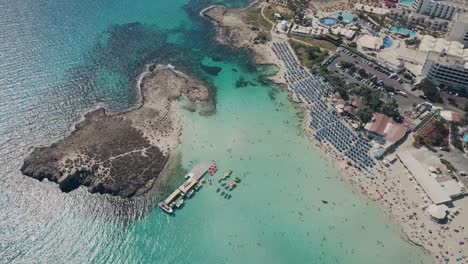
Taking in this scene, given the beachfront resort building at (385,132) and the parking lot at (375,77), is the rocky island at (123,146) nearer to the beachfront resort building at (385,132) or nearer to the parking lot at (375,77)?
the parking lot at (375,77)

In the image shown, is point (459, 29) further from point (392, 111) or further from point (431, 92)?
point (392, 111)

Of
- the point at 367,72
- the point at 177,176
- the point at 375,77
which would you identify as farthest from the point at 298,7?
the point at 177,176

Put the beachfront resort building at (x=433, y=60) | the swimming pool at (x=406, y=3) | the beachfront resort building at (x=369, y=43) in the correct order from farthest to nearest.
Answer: the swimming pool at (x=406, y=3) < the beachfront resort building at (x=369, y=43) < the beachfront resort building at (x=433, y=60)

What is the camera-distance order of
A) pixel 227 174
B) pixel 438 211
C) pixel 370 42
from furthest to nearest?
pixel 370 42 < pixel 227 174 < pixel 438 211

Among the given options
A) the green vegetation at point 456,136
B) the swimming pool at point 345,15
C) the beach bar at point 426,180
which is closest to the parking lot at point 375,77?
the green vegetation at point 456,136

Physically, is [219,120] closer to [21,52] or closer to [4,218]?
[4,218]

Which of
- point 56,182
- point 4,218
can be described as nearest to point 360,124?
point 56,182
